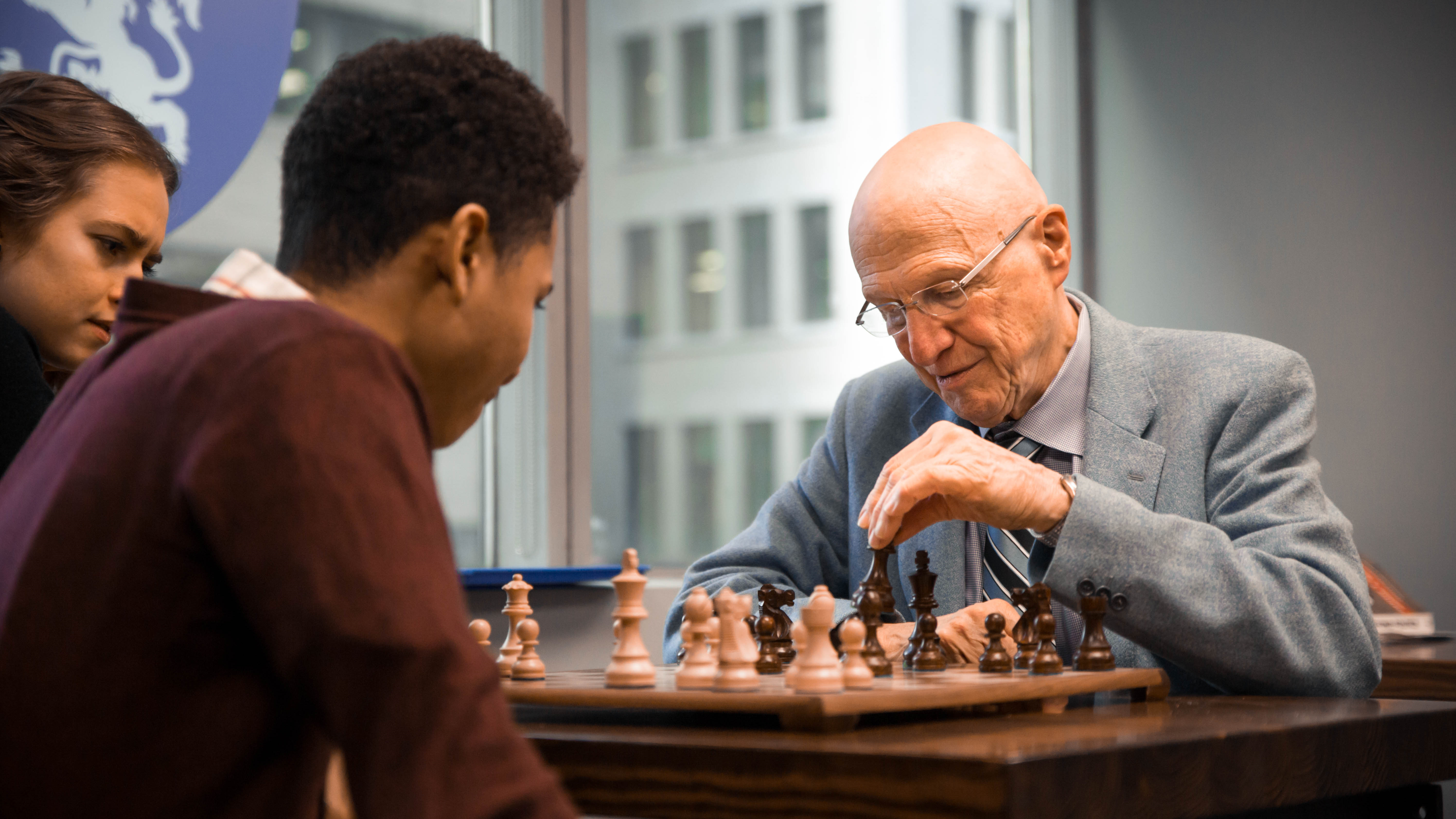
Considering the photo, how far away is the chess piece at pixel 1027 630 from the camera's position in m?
1.45

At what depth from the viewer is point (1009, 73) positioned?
4.65m

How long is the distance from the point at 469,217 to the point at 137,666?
1.28ft

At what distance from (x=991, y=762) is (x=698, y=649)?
43cm

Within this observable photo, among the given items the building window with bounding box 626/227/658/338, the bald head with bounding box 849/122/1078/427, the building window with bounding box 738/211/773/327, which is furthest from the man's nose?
the building window with bounding box 738/211/773/327

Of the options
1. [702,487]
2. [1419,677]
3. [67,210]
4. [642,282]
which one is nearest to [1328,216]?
[1419,677]

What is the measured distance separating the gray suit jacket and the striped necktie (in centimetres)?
4

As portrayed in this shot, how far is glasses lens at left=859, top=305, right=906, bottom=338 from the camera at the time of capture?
6.71 ft

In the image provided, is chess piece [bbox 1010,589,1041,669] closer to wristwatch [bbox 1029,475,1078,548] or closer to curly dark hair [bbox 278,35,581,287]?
wristwatch [bbox 1029,475,1078,548]

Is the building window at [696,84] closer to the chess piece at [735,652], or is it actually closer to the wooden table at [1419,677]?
the wooden table at [1419,677]

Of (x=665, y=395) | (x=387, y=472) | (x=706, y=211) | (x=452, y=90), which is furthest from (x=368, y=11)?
(x=706, y=211)

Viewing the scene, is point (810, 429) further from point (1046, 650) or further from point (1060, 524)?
point (1046, 650)

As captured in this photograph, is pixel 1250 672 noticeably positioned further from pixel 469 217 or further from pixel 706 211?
pixel 706 211

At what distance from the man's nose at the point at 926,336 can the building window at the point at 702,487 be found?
3.01 m

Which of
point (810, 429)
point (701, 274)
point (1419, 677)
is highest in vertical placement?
point (701, 274)
